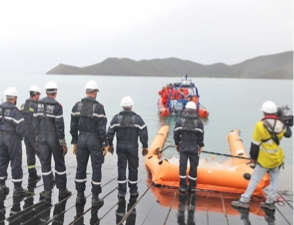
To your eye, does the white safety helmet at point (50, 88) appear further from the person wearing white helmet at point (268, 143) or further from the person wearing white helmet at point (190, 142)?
the person wearing white helmet at point (268, 143)

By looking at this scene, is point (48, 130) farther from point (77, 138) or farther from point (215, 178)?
point (215, 178)

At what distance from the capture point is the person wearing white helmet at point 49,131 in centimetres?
381

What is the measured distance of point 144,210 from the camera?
146 inches

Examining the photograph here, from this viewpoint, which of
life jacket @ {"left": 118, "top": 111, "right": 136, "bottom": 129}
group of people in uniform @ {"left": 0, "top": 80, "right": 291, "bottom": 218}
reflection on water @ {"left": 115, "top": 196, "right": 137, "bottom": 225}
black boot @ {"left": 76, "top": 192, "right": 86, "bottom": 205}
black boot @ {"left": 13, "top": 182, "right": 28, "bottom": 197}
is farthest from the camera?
black boot @ {"left": 13, "top": 182, "right": 28, "bottom": 197}

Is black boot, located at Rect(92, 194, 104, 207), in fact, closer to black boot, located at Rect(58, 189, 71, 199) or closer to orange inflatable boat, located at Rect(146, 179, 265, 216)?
black boot, located at Rect(58, 189, 71, 199)

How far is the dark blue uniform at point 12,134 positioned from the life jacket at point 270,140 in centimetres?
324

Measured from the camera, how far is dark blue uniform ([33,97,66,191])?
3.81 metres

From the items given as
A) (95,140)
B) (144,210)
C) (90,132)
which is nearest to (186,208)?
(144,210)

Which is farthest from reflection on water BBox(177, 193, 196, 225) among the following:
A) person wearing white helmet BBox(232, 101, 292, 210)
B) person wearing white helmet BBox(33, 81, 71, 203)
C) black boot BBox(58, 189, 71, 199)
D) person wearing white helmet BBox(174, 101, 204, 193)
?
person wearing white helmet BBox(33, 81, 71, 203)

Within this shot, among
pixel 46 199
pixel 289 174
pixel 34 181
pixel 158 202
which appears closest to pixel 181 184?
pixel 158 202

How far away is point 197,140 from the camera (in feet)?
Answer: 14.4

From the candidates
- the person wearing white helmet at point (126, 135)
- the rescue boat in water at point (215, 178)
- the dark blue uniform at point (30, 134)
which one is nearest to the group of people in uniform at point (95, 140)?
the person wearing white helmet at point (126, 135)

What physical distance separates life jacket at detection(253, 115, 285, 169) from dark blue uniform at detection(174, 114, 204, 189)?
0.94 meters

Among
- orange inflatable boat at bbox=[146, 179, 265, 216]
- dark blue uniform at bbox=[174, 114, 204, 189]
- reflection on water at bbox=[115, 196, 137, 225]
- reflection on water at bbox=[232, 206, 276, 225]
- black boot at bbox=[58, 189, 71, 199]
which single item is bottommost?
reflection on water at bbox=[232, 206, 276, 225]
